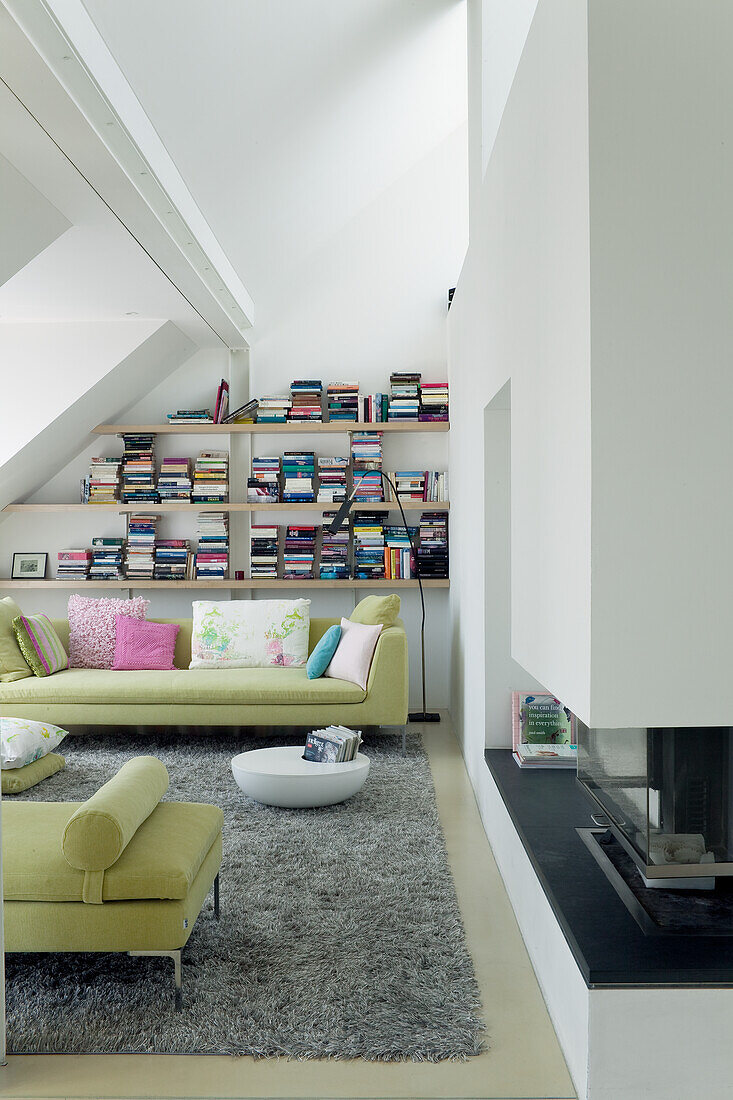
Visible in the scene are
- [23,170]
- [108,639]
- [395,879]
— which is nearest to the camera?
[395,879]

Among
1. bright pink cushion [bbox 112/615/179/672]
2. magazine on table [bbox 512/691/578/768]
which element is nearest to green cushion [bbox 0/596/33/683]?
bright pink cushion [bbox 112/615/179/672]

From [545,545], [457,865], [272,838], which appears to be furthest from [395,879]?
[545,545]

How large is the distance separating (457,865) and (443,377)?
3864mm

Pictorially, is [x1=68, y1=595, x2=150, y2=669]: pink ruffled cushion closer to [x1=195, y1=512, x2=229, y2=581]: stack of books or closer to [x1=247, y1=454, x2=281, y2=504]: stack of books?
[x1=195, y1=512, x2=229, y2=581]: stack of books

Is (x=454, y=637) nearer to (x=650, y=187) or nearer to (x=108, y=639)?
(x=108, y=639)

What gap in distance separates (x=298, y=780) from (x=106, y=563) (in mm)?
3023

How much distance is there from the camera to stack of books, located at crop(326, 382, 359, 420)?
20.2 ft

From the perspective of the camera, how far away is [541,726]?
11.6ft

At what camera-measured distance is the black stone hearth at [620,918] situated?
180 cm

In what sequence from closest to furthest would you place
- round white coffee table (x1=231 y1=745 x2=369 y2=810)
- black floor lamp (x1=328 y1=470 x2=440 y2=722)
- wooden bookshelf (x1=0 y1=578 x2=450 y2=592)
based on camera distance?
1. round white coffee table (x1=231 y1=745 x2=369 y2=810)
2. black floor lamp (x1=328 y1=470 x2=440 y2=722)
3. wooden bookshelf (x1=0 y1=578 x2=450 y2=592)

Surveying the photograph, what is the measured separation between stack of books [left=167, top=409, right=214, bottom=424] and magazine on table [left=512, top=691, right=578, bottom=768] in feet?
11.4

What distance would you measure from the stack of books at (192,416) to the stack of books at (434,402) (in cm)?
150

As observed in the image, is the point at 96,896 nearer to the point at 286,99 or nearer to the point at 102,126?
the point at 102,126

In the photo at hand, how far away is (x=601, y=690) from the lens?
5.78 feet
